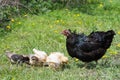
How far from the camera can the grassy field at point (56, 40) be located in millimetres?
6926

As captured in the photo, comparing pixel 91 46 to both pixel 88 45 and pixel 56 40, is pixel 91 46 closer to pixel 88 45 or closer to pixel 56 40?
pixel 88 45

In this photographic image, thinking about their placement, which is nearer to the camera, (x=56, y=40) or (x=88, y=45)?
(x=88, y=45)

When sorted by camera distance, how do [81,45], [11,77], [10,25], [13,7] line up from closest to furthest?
[11,77] → [81,45] → [10,25] → [13,7]

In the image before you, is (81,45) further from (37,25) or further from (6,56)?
(37,25)

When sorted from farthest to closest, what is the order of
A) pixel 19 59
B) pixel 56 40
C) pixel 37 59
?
pixel 56 40 → pixel 19 59 → pixel 37 59

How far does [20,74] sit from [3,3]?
5.05m

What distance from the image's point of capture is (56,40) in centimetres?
992

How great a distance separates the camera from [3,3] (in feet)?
38.4

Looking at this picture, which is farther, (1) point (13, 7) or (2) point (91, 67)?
(1) point (13, 7)

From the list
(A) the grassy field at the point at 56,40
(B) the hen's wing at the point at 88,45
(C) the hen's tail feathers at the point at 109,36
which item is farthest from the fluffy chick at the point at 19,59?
(C) the hen's tail feathers at the point at 109,36

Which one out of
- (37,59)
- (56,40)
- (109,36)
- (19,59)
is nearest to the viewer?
(109,36)

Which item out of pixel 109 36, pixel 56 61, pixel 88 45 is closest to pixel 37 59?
pixel 56 61

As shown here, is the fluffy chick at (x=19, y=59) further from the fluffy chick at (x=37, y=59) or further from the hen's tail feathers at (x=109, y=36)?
the hen's tail feathers at (x=109, y=36)

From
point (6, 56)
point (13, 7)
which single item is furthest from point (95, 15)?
point (6, 56)
